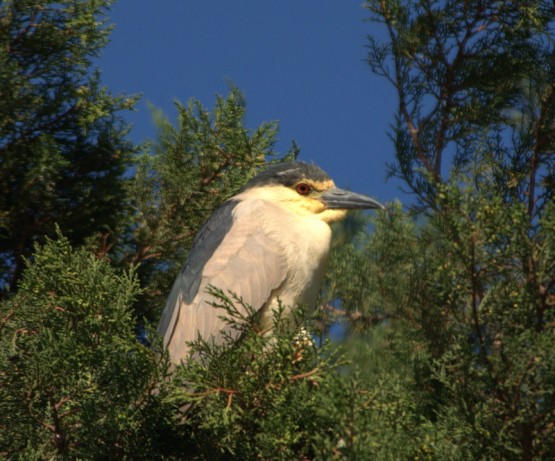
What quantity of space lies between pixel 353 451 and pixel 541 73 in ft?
11.0

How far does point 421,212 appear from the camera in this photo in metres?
5.09

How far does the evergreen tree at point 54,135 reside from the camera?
14.9ft

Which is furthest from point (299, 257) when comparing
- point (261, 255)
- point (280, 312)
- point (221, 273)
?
point (280, 312)

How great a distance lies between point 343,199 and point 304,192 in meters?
0.22

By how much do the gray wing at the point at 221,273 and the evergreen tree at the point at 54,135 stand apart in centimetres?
64

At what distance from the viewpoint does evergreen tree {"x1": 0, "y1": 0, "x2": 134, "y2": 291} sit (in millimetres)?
4531

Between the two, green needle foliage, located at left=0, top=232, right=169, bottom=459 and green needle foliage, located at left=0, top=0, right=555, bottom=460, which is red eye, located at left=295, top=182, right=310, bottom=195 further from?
green needle foliage, located at left=0, top=232, right=169, bottom=459

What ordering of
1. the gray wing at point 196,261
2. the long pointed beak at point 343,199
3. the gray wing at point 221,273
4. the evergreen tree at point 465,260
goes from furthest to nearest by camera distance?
the long pointed beak at point 343,199
the gray wing at point 196,261
the gray wing at point 221,273
the evergreen tree at point 465,260

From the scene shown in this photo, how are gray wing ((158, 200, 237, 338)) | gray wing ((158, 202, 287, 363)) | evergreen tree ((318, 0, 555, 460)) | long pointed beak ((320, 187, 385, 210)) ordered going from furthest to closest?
long pointed beak ((320, 187, 385, 210)) < gray wing ((158, 200, 237, 338)) < gray wing ((158, 202, 287, 363)) < evergreen tree ((318, 0, 555, 460))

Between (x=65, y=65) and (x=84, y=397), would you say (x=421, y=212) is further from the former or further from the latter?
(x=84, y=397)

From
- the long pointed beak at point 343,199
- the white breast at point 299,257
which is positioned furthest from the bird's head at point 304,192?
the white breast at point 299,257

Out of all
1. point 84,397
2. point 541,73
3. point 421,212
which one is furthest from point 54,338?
point 541,73

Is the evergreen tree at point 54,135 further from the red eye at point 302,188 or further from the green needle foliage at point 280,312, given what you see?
the red eye at point 302,188

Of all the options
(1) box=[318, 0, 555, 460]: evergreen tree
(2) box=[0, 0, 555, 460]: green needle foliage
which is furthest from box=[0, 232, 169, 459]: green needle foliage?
(1) box=[318, 0, 555, 460]: evergreen tree
